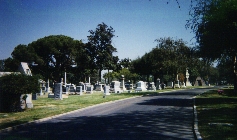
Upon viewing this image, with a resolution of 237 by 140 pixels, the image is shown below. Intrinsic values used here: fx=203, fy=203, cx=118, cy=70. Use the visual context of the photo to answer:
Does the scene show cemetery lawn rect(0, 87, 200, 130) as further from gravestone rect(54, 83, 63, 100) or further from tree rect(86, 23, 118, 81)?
tree rect(86, 23, 118, 81)

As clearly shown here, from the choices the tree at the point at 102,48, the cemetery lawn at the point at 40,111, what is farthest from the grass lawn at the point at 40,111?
the tree at the point at 102,48

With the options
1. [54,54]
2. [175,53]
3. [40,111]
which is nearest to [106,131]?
[40,111]

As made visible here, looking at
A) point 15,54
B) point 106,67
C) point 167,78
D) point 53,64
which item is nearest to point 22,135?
point 106,67

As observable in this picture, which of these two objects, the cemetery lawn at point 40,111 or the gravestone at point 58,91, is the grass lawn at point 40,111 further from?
the gravestone at point 58,91

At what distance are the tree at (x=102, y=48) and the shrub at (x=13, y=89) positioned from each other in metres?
36.8

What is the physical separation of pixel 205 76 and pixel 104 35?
69.3m

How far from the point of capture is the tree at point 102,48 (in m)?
50.3

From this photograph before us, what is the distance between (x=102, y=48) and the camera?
51.1 m

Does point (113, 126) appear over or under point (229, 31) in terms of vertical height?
under

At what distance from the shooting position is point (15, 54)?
2179 inches

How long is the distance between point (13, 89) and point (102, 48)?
39.1 m

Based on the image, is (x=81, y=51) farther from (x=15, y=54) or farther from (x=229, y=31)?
(x=229, y=31)

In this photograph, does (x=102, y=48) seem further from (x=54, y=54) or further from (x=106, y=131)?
(x=106, y=131)

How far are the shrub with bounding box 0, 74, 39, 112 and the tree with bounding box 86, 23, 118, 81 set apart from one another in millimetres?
36769
